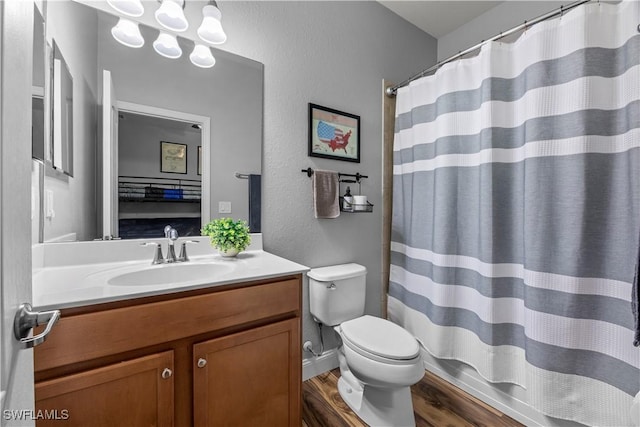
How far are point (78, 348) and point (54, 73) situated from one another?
1072mm

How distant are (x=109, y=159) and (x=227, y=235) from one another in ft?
2.08

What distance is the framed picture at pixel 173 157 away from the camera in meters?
1.39

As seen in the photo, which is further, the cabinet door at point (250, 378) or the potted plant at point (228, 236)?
the potted plant at point (228, 236)

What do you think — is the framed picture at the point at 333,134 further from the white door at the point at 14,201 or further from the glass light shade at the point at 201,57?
the white door at the point at 14,201

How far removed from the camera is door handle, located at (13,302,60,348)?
1.58 ft

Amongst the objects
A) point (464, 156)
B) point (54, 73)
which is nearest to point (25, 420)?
point (54, 73)

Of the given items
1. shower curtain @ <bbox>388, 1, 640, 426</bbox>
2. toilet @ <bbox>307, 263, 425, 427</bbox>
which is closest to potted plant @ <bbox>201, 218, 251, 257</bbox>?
toilet @ <bbox>307, 263, 425, 427</bbox>

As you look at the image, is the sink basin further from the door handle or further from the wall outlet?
the door handle

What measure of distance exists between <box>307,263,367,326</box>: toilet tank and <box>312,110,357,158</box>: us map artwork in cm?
80

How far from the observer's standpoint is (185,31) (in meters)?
1.40

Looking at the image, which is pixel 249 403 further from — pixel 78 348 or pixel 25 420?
pixel 25 420

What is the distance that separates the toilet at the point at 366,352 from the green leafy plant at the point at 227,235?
1.74ft

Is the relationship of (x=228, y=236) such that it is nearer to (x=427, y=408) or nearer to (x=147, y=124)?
(x=147, y=124)

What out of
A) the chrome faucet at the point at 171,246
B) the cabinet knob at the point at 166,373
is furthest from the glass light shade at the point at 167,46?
the cabinet knob at the point at 166,373
